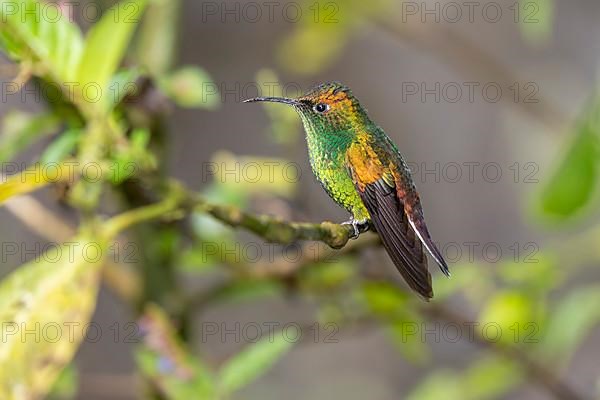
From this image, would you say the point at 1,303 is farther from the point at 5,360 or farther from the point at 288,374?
the point at 288,374

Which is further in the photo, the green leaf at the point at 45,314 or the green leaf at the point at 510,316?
the green leaf at the point at 510,316

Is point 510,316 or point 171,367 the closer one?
point 171,367

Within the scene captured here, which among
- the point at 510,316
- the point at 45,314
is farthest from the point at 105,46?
the point at 510,316

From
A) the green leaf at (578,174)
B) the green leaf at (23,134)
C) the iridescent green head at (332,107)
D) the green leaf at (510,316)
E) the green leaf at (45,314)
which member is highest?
the iridescent green head at (332,107)

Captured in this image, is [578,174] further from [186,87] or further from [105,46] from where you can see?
[105,46]

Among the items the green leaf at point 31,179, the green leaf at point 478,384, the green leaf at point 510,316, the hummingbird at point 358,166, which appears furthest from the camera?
the green leaf at point 478,384

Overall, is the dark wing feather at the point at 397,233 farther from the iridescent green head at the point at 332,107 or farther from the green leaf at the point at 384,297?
the green leaf at the point at 384,297

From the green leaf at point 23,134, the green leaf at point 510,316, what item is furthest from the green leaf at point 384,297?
the green leaf at point 23,134
